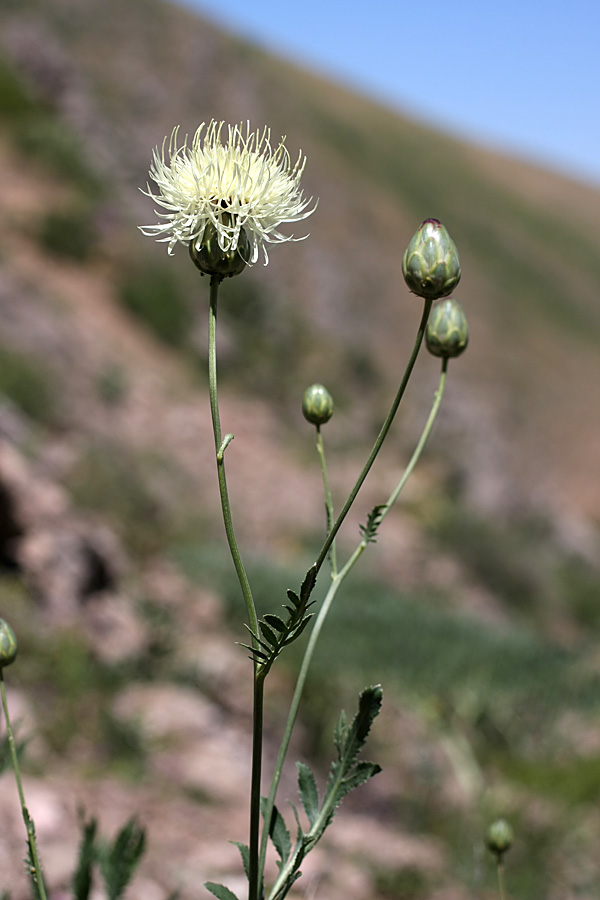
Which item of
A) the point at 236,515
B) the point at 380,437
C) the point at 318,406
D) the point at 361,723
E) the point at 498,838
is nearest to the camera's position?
the point at 380,437

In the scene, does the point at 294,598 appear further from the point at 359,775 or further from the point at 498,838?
the point at 498,838

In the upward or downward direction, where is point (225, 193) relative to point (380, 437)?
upward

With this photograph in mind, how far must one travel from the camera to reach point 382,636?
5.55m

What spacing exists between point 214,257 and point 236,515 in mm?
7850

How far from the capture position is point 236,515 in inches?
358

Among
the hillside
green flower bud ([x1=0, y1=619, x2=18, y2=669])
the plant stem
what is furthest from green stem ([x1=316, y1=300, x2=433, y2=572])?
the hillside

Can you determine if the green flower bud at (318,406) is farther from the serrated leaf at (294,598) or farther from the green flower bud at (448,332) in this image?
the serrated leaf at (294,598)

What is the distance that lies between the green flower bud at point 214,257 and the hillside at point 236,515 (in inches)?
80.1

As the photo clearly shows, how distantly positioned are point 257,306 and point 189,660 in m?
8.75

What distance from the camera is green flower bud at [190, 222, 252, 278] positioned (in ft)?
4.31

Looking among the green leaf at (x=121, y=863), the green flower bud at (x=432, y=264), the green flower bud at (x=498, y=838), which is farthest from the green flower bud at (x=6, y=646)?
the green flower bud at (x=498, y=838)

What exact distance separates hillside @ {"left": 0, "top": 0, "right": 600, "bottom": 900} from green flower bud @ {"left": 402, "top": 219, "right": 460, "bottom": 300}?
6.94 ft

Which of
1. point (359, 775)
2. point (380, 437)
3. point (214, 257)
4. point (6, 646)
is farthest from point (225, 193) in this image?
point (359, 775)

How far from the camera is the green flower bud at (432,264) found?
1.33m
